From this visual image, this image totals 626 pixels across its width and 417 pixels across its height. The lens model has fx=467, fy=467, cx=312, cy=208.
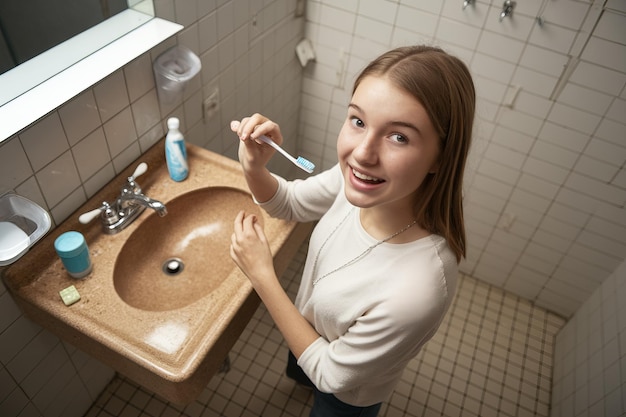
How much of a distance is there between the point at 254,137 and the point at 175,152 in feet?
1.39

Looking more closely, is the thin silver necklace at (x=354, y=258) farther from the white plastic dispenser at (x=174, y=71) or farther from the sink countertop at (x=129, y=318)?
the white plastic dispenser at (x=174, y=71)

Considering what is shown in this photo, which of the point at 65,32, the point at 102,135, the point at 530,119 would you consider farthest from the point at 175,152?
the point at 530,119

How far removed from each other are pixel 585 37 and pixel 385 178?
123 centimetres

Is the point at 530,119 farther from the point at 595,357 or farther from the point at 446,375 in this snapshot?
the point at 446,375

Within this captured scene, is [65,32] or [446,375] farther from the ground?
[65,32]

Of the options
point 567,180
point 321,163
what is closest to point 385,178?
point 567,180

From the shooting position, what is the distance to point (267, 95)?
2.09 metres

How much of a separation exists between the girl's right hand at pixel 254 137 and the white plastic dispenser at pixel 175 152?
0.32 m

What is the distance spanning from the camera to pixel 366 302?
970mm

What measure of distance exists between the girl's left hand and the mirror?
2.04 feet

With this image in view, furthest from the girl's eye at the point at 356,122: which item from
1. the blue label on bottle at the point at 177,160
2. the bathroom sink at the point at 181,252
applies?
the blue label on bottle at the point at 177,160

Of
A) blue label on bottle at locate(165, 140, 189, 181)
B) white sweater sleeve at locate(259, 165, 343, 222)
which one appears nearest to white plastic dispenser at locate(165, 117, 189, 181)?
blue label on bottle at locate(165, 140, 189, 181)

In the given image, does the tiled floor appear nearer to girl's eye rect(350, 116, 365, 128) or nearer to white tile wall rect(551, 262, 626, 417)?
white tile wall rect(551, 262, 626, 417)

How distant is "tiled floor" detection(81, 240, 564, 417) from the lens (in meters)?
1.88
